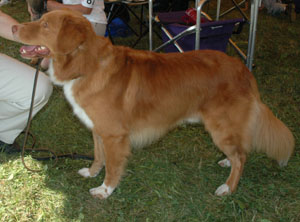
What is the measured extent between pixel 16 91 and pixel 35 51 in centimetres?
68

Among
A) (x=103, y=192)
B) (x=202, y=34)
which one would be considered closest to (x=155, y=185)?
(x=103, y=192)

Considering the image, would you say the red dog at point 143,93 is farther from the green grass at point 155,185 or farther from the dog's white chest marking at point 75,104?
the green grass at point 155,185

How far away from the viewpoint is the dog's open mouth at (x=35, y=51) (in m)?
2.28

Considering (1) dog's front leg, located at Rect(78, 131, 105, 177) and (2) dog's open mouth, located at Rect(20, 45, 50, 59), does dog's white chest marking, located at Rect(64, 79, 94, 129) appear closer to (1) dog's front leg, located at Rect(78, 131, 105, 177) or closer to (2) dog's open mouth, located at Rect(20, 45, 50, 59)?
(2) dog's open mouth, located at Rect(20, 45, 50, 59)

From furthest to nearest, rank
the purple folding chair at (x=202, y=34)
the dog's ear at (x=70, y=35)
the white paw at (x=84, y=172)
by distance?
the purple folding chair at (x=202, y=34)
the white paw at (x=84, y=172)
the dog's ear at (x=70, y=35)

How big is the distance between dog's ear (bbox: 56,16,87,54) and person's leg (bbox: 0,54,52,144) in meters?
0.85

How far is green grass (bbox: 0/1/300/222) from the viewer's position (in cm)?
250

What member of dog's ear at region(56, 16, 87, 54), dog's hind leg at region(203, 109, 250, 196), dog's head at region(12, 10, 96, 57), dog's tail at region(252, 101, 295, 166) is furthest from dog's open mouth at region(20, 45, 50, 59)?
dog's tail at region(252, 101, 295, 166)

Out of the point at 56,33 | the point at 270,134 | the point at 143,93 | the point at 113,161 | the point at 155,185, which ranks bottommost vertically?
the point at 155,185

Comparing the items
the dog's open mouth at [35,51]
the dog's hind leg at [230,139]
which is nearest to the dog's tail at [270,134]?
the dog's hind leg at [230,139]

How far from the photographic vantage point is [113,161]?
2.54m

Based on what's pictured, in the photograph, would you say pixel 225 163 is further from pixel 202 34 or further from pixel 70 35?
pixel 70 35

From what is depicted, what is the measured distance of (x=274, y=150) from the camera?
2730 mm

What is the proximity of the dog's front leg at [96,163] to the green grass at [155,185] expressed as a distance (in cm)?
6
